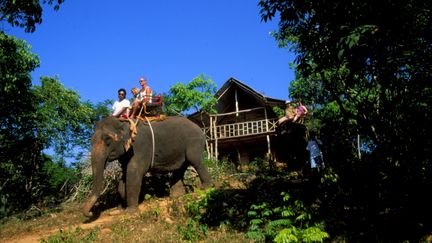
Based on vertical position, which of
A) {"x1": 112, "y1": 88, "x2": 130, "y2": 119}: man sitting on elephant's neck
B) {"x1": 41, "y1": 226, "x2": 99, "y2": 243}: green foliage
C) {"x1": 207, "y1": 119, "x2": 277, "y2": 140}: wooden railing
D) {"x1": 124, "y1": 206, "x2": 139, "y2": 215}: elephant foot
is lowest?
{"x1": 41, "y1": 226, "x2": 99, "y2": 243}: green foliage

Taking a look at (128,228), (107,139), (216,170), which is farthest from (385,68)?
(216,170)

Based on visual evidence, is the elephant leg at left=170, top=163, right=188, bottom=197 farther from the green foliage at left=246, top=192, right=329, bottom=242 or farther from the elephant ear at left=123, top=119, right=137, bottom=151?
the green foliage at left=246, top=192, right=329, bottom=242

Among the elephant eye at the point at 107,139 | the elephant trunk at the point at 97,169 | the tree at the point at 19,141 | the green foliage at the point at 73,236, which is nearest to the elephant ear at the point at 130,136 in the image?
the elephant eye at the point at 107,139

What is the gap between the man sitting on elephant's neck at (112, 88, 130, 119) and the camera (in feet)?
33.8

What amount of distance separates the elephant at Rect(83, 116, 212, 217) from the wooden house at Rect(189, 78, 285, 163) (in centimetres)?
1314

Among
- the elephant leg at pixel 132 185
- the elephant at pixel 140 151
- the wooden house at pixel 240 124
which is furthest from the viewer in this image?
the wooden house at pixel 240 124

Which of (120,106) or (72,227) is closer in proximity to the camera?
(72,227)

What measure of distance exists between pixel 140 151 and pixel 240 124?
56.8 ft

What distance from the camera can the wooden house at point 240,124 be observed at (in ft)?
80.9

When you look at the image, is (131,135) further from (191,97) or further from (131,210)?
(191,97)

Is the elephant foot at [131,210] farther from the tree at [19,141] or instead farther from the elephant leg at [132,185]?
the tree at [19,141]

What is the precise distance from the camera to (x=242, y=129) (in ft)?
83.3

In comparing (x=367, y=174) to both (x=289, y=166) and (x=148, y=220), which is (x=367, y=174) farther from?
(x=289, y=166)

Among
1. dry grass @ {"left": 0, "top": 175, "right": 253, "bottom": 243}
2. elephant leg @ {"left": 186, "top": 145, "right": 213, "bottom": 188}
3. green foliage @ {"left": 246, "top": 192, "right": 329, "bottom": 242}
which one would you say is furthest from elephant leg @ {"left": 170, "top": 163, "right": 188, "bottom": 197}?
green foliage @ {"left": 246, "top": 192, "right": 329, "bottom": 242}
